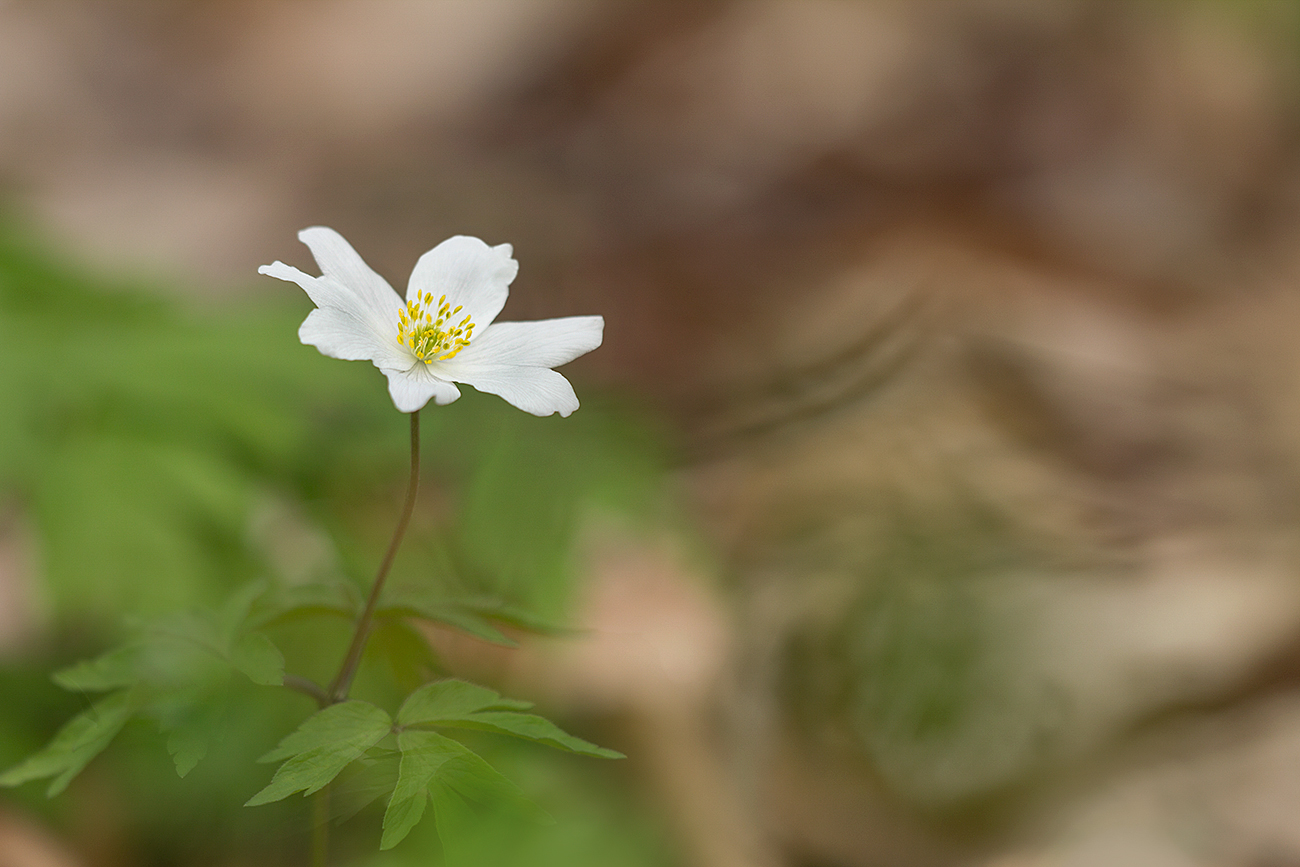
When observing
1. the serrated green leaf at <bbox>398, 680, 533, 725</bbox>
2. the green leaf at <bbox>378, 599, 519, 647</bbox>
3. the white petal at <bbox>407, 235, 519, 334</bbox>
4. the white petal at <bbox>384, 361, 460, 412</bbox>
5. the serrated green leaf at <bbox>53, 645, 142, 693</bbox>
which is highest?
the white petal at <bbox>407, 235, 519, 334</bbox>

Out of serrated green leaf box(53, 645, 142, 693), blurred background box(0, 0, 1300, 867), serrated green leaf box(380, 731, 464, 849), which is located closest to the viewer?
serrated green leaf box(380, 731, 464, 849)

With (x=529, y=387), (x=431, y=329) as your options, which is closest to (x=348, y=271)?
(x=431, y=329)

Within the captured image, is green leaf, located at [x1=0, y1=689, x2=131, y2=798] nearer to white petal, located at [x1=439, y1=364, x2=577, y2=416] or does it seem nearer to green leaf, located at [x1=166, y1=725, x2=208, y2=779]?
green leaf, located at [x1=166, y1=725, x2=208, y2=779]

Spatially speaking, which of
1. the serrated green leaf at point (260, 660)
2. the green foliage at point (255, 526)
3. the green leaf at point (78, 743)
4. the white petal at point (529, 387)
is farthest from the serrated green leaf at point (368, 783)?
the white petal at point (529, 387)

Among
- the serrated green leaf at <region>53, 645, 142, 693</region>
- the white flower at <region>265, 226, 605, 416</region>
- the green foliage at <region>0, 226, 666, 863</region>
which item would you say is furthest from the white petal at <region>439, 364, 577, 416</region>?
the serrated green leaf at <region>53, 645, 142, 693</region>

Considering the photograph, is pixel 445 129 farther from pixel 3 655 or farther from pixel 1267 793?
pixel 1267 793

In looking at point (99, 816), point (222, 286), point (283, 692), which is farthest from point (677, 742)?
point (222, 286)

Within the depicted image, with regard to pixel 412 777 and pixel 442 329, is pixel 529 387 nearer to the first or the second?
pixel 442 329
